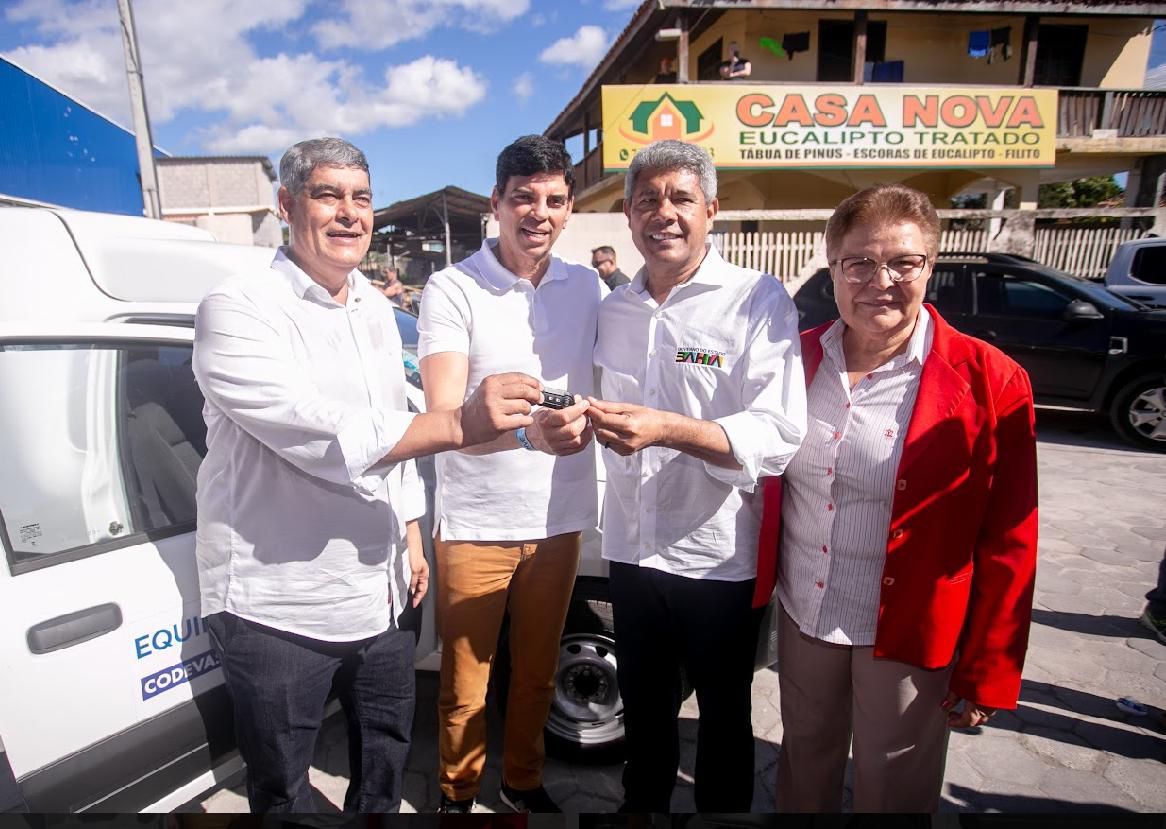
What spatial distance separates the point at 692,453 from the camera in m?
1.60

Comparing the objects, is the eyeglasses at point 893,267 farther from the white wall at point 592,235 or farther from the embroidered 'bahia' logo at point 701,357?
the white wall at point 592,235

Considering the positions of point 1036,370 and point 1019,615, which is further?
point 1036,370

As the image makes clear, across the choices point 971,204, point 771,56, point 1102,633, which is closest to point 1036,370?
point 1102,633

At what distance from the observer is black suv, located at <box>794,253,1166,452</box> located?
21.3ft

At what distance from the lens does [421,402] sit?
8.46ft

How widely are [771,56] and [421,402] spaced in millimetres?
15596

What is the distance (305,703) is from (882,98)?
14.6 m

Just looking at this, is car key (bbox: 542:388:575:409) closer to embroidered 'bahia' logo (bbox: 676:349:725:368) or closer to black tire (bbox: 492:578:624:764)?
embroidered 'bahia' logo (bbox: 676:349:725:368)

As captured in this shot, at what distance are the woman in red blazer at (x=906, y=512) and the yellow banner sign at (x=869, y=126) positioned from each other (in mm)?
11687

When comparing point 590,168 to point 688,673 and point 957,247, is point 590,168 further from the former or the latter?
point 688,673

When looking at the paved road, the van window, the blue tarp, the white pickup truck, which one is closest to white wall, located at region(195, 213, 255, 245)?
the blue tarp

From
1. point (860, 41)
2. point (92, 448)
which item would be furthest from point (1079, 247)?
point (92, 448)

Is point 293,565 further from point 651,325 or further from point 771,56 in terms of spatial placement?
point 771,56

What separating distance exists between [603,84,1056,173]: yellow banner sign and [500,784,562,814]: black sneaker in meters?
11.8
